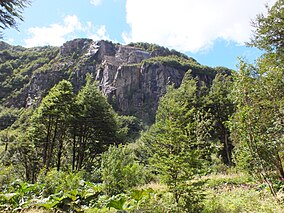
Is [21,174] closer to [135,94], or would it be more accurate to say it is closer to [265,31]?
[265,31]

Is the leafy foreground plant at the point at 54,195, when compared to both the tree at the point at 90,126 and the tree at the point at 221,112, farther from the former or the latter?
the tree at the point at 221,112

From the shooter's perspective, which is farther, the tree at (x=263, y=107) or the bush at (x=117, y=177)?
the bush at (x=117, y=177)

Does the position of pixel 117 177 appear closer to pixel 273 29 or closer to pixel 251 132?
pixel 251 132

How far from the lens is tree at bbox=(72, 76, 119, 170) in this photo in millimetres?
17906

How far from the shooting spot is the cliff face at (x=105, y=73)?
79188 mm

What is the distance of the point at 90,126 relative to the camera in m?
18.5

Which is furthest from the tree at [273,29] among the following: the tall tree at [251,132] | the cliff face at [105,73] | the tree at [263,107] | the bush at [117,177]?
the cliff face at [105,73]

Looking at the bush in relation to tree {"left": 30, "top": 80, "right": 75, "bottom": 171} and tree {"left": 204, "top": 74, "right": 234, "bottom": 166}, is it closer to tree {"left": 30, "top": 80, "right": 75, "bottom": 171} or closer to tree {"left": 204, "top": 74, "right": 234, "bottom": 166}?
tree {"left": 30, "top": 80, "right": 75, "bottom": 171}

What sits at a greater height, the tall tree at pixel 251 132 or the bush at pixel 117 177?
the tall tree at pixel 251 132

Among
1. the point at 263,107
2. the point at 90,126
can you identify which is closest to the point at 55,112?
the point at 90,126

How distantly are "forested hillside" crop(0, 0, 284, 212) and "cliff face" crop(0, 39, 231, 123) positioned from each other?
167 feet

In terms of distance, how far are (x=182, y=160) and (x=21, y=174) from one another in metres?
26.5

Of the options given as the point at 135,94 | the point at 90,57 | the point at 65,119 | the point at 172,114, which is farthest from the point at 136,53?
the point at 172,114

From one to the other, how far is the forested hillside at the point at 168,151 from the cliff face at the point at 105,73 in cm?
5088
